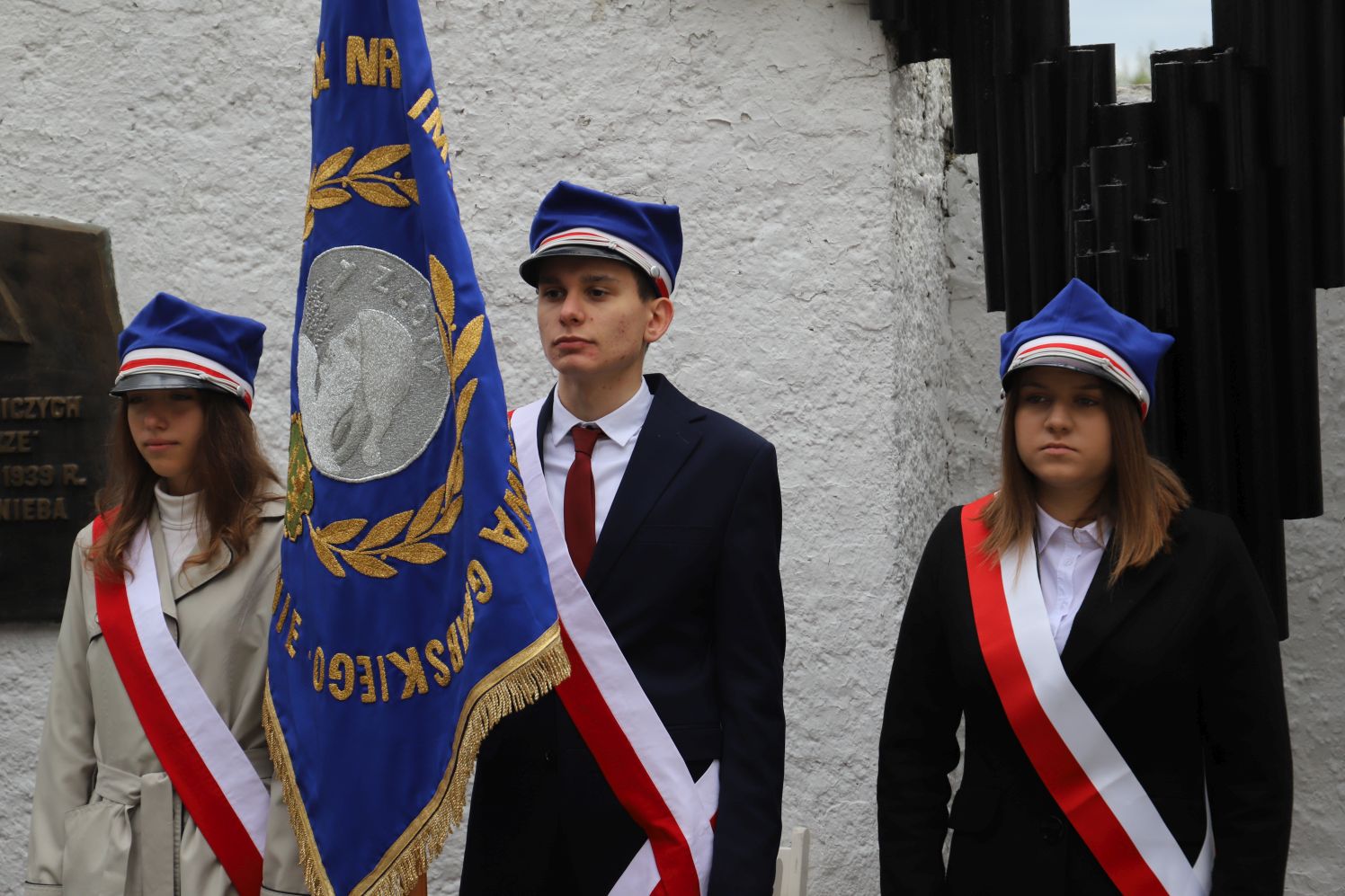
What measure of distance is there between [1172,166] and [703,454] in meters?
1.30

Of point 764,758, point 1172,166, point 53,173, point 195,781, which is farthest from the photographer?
point 53,173

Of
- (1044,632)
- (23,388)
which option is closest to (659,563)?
(1044,632)

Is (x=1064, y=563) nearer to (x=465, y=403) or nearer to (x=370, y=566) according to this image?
(x=465, y=403)

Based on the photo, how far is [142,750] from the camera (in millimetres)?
2980

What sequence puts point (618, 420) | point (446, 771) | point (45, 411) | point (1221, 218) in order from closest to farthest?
point (446, 771), point (618, 420), point (1221, 218), point (45, 411)

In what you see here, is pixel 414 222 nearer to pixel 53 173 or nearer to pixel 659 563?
pixel 659 563

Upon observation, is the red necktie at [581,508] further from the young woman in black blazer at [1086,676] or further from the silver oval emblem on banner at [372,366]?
the young woman in black blazer at [1086,676]

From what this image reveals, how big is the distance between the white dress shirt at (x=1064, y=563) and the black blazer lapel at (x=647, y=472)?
2.15 ft

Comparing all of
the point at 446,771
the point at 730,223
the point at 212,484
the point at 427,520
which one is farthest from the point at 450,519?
the point at 730,223

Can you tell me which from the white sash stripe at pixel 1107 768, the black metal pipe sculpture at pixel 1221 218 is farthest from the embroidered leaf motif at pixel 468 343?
the black metal pipe sculpture at pixel 1221 218

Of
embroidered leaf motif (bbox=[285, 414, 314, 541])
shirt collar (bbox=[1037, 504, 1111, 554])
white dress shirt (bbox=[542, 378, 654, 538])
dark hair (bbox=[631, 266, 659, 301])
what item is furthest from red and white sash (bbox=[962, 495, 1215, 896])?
embroidered leaf motif (bbox=[285, 414, 314, 541])

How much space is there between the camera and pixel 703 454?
9.12ft

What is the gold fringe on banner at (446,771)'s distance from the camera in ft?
8.20

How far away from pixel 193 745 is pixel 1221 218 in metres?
2.37
